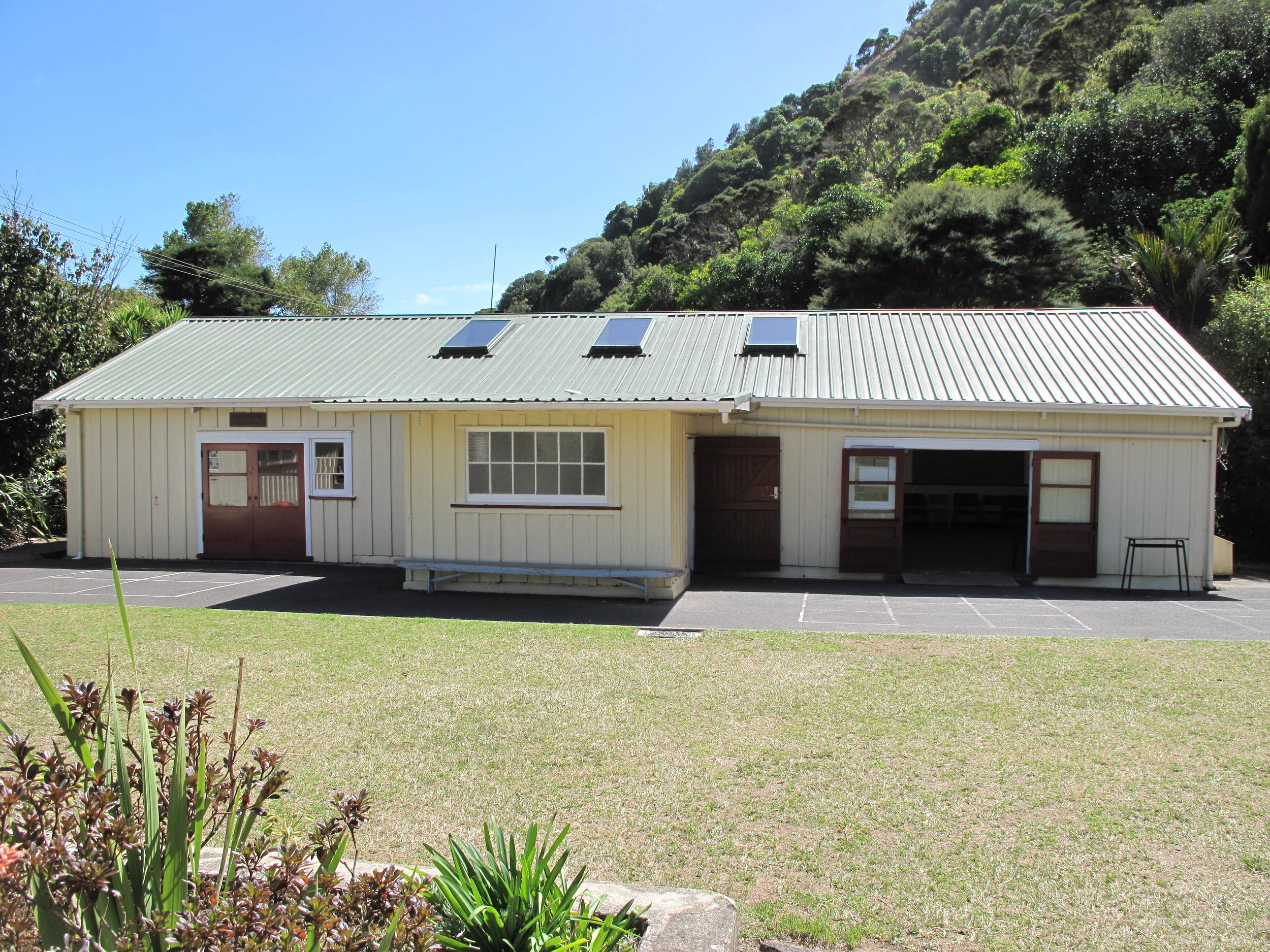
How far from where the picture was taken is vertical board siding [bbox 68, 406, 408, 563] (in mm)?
13711

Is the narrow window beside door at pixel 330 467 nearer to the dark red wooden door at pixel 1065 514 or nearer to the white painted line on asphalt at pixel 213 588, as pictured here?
the white painted line on asphalt at pixel 213 588

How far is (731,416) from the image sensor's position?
12336mm

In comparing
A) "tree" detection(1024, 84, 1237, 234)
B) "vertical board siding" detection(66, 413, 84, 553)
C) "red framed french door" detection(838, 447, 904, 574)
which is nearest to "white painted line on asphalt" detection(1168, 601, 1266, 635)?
"red framed french door" detection(838, 447, 904, 574)

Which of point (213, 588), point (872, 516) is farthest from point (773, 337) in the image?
point (213, 588)

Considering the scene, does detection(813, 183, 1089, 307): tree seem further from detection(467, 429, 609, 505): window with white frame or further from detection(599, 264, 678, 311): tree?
detection(467, 429, 609, 505): window with white frame

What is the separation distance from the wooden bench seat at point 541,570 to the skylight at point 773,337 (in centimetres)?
445

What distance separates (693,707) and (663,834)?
2032 millimetres

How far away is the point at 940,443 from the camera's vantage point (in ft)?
40.3

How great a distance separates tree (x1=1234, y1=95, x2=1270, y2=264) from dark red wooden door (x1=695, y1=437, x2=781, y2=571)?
57.3ft

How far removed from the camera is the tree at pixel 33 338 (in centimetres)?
1625

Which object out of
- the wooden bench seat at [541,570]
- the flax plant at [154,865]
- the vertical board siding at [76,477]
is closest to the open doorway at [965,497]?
the wooden bench seat at [541,570]

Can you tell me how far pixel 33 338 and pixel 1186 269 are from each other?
24932 mm

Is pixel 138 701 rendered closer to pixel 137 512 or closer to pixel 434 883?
pixel 434 883

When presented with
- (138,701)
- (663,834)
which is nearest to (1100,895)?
(663,834)
